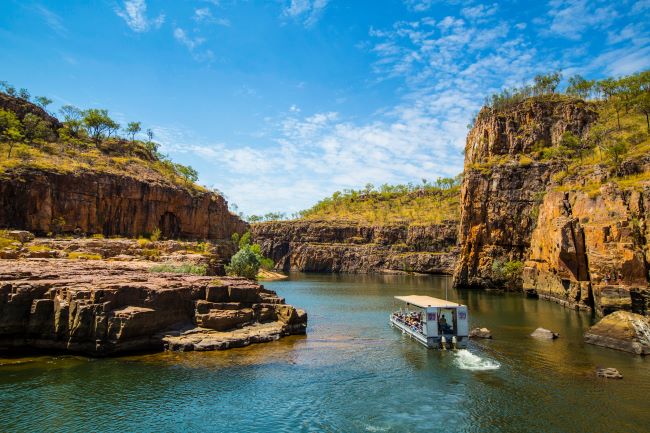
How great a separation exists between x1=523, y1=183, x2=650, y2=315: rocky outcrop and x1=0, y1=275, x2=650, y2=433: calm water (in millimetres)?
17719

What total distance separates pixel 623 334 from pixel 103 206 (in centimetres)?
9501

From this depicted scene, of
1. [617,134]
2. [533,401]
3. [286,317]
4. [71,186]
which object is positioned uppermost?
[617,134]

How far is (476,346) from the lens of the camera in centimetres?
4350

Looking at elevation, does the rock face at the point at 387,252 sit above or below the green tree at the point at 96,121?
below

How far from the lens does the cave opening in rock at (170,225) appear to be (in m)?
108

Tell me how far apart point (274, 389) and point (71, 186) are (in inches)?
3005

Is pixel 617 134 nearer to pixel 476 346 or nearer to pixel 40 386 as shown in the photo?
pixel 476 346

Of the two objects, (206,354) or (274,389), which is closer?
(274,389)

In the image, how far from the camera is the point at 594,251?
206ft

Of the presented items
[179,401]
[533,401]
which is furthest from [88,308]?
[533,401]

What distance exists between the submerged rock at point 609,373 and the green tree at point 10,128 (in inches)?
4160

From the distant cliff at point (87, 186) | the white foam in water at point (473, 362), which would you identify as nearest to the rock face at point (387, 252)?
the distant cliff at point (87, 186)

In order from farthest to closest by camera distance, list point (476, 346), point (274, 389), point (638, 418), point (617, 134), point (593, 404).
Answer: point (617, 134) → point (476, 346) → point (274, 389) → point (593, 404) → point (638, 418)

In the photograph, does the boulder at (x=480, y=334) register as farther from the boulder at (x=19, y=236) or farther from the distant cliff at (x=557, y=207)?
the boulder at (x=19, y=236)
